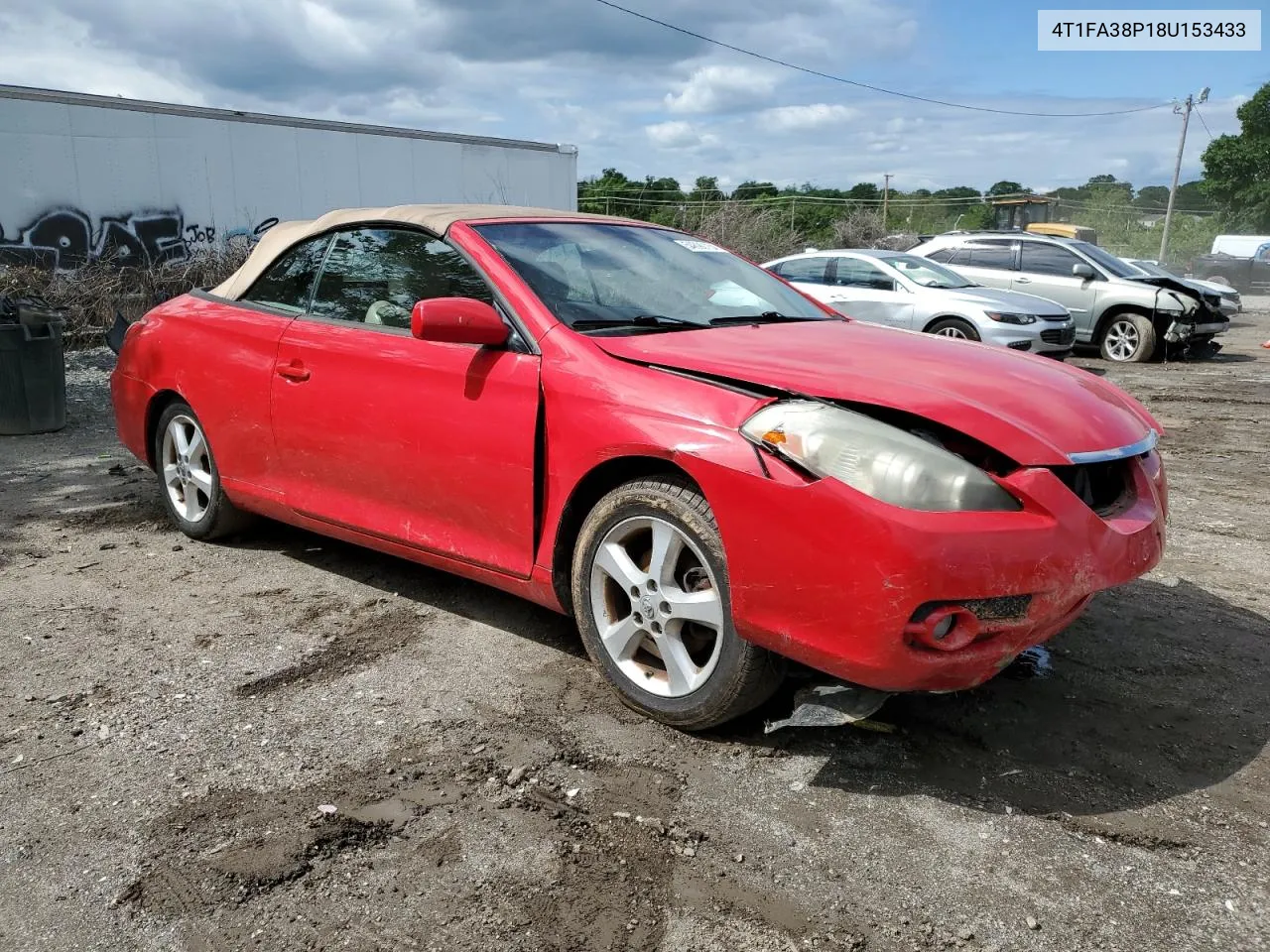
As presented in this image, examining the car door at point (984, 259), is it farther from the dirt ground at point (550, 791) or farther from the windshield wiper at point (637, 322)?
the windshield wiper at point (637, 322)

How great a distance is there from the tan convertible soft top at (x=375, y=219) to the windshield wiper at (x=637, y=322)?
717 mm

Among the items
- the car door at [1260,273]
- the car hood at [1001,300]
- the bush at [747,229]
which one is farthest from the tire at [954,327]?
the car door at [1260,273]

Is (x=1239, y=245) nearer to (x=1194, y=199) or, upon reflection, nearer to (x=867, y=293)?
(x=867, y=293)

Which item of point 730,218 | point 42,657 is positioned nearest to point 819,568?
point 42,657

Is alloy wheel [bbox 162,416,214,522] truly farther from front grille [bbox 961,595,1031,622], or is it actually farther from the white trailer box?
the white trailer box

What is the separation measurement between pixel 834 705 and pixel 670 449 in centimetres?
86

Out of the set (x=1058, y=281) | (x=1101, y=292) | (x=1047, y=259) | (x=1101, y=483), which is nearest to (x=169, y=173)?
(x=1047, y=259)

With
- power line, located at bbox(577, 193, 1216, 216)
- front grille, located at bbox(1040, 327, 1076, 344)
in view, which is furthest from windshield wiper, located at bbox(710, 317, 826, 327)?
power line, located at bbox(577, 193, 1216, 216)

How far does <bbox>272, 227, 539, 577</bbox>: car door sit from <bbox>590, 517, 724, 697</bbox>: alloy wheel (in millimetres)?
372

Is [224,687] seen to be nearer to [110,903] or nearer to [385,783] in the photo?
[385,783]

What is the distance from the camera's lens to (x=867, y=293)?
472 inches

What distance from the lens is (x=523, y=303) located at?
11.3 feet

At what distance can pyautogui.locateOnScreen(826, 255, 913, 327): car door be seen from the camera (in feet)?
38.4

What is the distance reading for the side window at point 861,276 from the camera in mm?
12016
